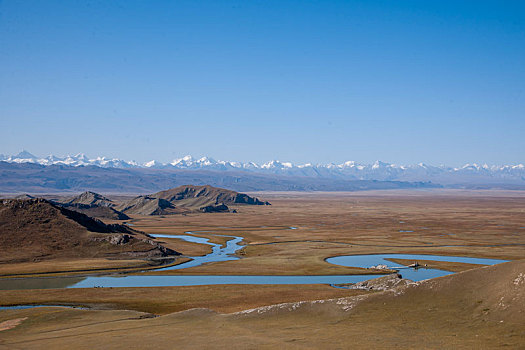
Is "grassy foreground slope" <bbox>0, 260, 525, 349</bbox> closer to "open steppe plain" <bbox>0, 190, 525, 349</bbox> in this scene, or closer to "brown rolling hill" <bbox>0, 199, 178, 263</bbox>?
"open steppe plain" <bbox>0, 190, 525, 349</bbox>

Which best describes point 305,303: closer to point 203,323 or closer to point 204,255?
point 203,323

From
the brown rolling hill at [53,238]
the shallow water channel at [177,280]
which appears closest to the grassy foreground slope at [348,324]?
the shallow water channel at [177,280]

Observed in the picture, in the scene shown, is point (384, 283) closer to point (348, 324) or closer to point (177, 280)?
point (348, 324)

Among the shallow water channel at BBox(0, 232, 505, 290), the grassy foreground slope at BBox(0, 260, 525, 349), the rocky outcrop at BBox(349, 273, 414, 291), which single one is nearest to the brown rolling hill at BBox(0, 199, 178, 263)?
the shallow water channel at BBox(0, 232, 505, 290)

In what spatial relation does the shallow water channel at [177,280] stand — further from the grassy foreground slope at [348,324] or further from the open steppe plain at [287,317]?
the grassy foreground slope at [348,324]

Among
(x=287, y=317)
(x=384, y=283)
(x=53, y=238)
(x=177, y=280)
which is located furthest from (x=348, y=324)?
(x=53, y=238)

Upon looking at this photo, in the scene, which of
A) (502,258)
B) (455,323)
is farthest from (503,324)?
(502,258)
